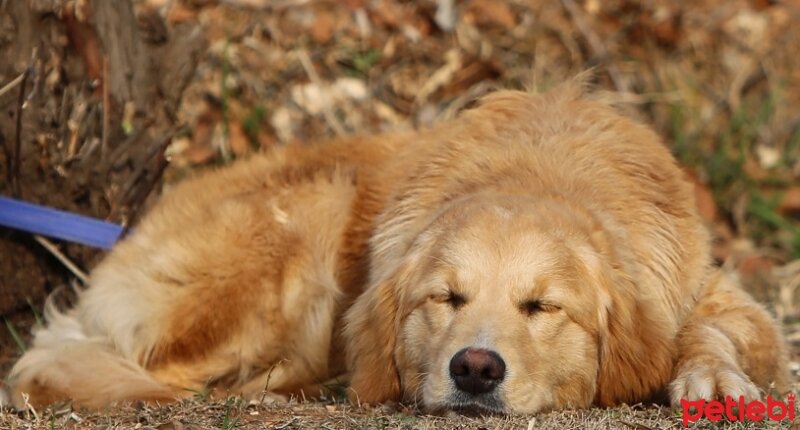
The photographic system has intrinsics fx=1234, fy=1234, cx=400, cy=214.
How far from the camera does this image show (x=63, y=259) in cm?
628

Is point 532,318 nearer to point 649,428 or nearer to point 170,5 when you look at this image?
point 649,428

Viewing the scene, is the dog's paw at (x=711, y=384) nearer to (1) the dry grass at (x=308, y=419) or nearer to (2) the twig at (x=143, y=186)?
(1) the dry grass at (x=308, y=419)

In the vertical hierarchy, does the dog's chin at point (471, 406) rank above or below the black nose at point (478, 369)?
below

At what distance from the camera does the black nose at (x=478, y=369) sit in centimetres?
429

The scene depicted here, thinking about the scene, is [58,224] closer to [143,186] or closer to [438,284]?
[143,186]

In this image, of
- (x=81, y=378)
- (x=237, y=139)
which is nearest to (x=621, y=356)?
(x=81, y=378)

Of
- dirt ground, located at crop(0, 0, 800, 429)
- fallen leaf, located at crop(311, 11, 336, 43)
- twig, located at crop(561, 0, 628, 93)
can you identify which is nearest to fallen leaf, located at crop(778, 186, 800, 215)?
dirt ground, located at crop(0, 0, 800, 429)

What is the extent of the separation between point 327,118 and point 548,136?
3968mm

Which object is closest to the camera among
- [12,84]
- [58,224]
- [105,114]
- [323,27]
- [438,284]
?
[438,284]

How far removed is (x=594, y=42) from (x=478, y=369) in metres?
6.15

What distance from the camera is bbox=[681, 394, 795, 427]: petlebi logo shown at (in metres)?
4.38

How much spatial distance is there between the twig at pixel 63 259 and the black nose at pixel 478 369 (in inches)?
99.0

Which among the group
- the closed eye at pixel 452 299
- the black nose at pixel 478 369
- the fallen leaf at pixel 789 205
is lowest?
the fallen leaf at pixel 789 205

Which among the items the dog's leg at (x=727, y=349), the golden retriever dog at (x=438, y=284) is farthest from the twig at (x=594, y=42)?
the dog's leg at (x=727, y=349)
